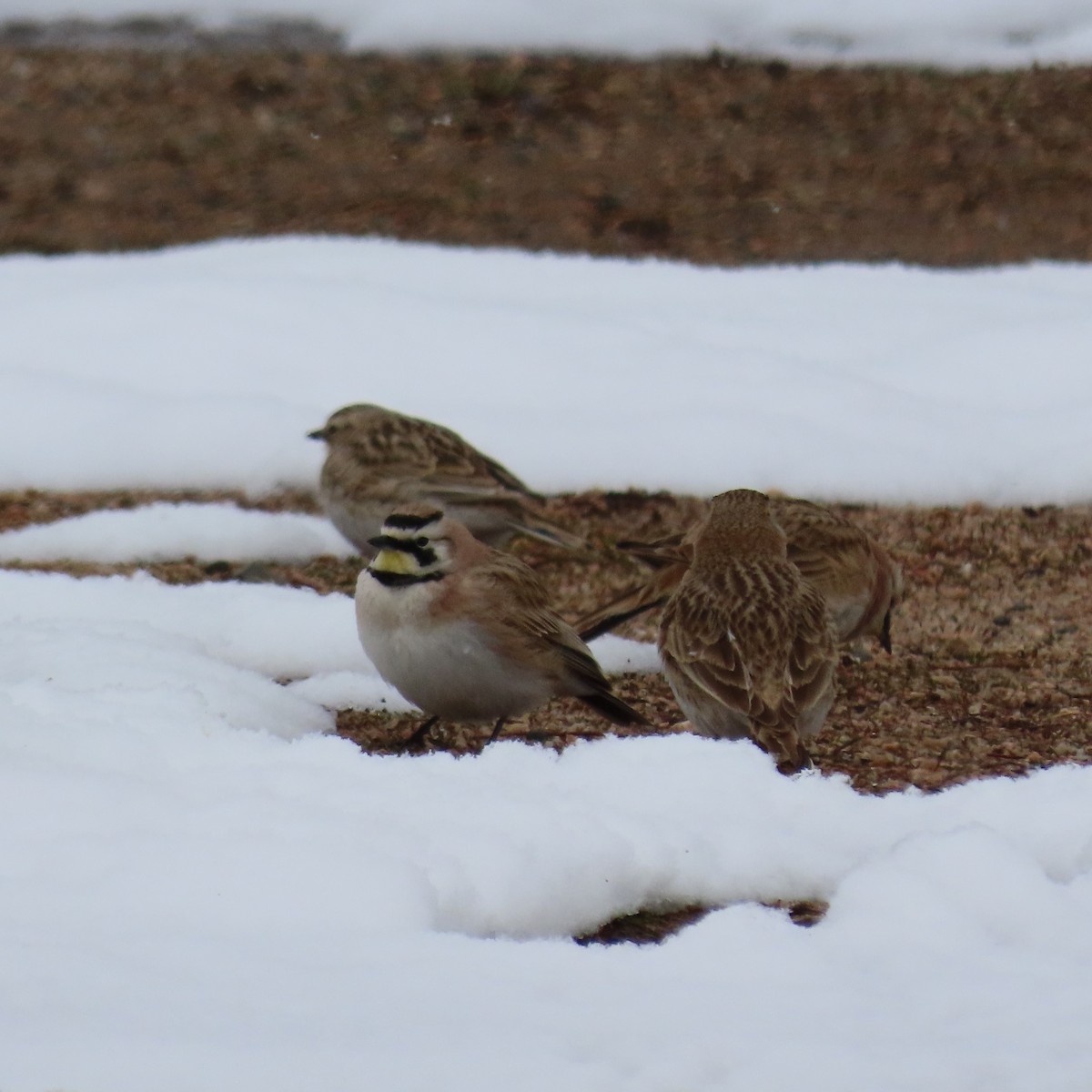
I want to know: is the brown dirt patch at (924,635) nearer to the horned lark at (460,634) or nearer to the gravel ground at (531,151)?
the horned lark at (460,634)

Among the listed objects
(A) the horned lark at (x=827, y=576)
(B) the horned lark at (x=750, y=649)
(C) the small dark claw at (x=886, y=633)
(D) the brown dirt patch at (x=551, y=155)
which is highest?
(D) the brown dirt patch at (x=551, y=155)

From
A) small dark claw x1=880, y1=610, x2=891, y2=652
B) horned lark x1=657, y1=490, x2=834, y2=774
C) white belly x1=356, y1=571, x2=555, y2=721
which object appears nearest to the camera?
horned lark x1=657, y1=490, x2=834, y2=774

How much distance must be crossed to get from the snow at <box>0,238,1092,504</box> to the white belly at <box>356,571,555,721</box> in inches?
122

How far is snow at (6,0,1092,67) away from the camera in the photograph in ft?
51.9

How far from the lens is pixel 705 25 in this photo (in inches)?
634

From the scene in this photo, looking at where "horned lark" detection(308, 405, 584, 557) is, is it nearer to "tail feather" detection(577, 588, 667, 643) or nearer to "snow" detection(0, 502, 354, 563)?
"snow" detection(0, 502, 354, 563)

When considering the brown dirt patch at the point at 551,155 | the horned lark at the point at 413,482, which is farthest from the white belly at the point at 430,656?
the brown dirt patch at the point at 551,155

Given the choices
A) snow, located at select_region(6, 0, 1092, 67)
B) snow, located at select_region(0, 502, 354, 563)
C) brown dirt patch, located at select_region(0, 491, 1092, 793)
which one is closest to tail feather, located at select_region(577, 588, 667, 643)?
brown dirt patch, located at select_region(0, 491, 1092, 793)

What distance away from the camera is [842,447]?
357 inches

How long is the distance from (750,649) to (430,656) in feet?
2.97

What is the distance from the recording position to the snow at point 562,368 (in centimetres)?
892

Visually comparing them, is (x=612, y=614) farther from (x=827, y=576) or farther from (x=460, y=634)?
(x=460, y=634)

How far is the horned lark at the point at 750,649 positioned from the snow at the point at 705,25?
1050 centimetres

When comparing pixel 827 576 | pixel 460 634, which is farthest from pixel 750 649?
pixel 827 576
